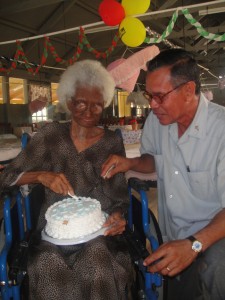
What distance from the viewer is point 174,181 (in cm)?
173

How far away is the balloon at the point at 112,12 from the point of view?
3.97 metres

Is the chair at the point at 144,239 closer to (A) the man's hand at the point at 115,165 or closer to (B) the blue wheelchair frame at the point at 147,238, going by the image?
(B) the blue wheelchair frame at the point at 147,238

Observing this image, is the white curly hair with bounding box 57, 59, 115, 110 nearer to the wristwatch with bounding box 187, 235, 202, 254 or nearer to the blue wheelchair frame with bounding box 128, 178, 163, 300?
the blue wheelchair frame with bounding box 128, 178, 163, 300

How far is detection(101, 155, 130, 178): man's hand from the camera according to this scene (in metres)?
1.75

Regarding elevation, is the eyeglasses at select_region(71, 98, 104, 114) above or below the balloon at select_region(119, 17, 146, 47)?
below

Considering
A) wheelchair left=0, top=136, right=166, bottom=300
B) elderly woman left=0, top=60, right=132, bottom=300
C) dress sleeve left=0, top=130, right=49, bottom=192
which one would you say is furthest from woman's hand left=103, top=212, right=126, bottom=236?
dress sleeve left=0, top=130, right=49, bottom=192

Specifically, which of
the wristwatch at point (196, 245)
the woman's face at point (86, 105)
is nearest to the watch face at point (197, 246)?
the wristwatch at point (196, 245)

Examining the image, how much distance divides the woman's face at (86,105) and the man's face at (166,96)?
14.9 inches

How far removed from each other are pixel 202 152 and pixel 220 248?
0.53 metres

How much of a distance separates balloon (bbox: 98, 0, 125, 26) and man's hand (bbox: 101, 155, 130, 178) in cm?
290

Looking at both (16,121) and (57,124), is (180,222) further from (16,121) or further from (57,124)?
(16,121)

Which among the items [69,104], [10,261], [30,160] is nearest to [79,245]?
[10,261]

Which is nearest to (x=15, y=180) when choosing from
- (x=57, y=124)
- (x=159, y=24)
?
(x=57, y=124)

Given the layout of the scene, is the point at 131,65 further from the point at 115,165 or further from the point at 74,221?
the point at 74,221
